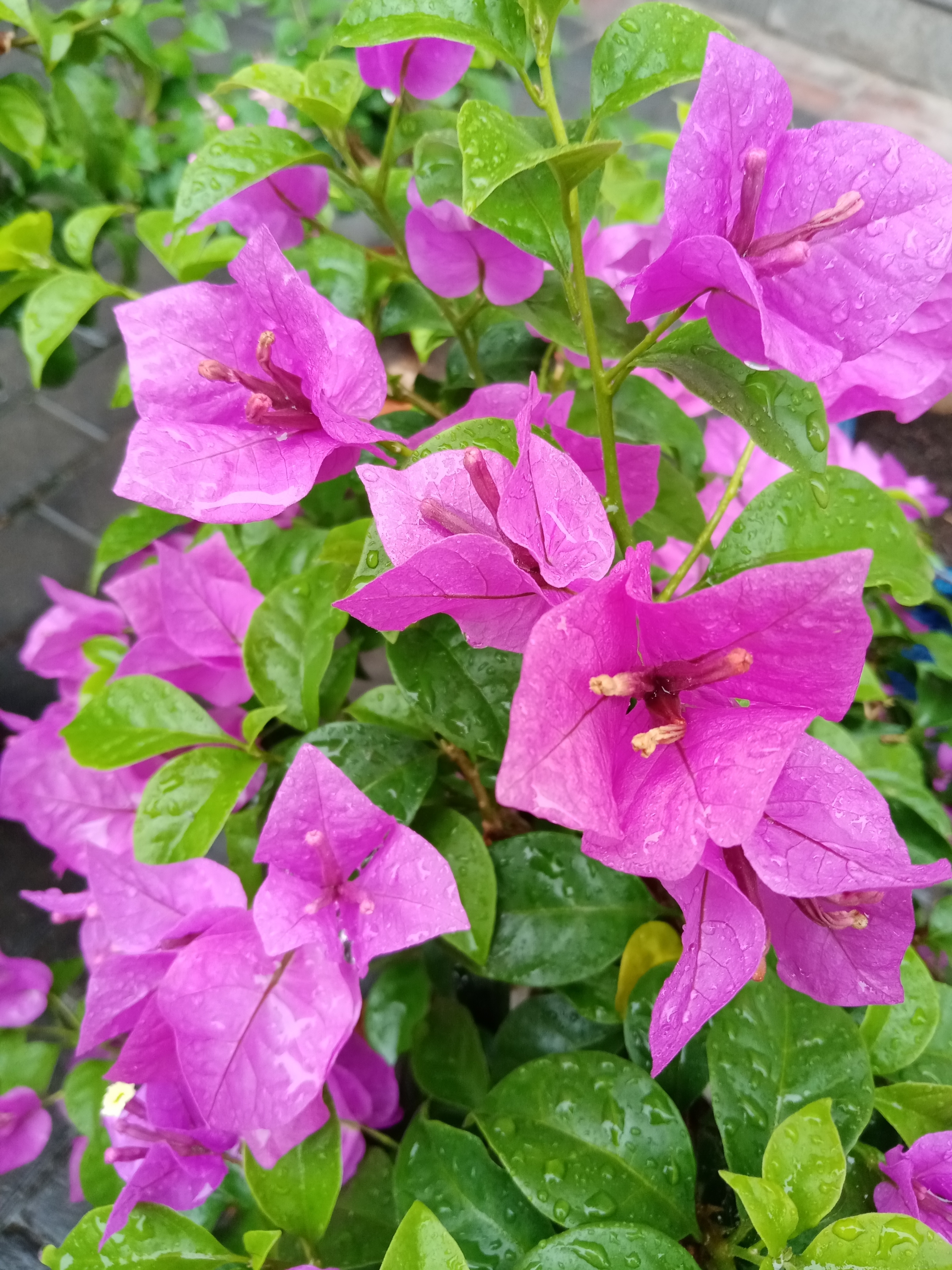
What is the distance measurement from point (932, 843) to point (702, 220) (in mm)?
504

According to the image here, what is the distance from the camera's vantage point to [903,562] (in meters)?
0.42

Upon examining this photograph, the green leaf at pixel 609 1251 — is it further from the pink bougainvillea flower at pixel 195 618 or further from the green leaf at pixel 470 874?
the pink bougainvillea flower at pixel 195 618

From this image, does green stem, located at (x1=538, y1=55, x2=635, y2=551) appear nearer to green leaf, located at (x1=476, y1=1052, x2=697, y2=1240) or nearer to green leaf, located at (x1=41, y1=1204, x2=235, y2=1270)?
green leaf, located at (x1=476, y1=1052, x2=697, y2=1240)

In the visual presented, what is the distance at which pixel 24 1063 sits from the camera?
25.7 inches

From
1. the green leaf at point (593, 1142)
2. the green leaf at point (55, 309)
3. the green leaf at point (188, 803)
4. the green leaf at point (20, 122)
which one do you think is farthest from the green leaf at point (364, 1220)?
the green leaf at point (20, 122)

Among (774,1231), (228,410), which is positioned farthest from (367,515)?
(774,1231)

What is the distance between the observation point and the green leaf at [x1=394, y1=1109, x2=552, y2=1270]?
43 centimetres

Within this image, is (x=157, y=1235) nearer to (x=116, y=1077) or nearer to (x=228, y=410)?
(x=116, y=1077)

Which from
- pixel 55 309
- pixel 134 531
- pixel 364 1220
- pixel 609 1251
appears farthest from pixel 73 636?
pixel 609 1251

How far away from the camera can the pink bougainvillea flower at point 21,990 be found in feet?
2.18

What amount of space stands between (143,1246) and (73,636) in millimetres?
443

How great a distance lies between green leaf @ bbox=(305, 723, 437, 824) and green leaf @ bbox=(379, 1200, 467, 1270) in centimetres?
18

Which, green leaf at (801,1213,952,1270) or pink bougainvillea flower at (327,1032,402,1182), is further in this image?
pink bougainvillea flower at (327,1032,402,1182)

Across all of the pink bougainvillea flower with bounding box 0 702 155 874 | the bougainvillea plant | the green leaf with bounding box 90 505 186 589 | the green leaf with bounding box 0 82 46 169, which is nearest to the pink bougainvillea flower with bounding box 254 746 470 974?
the bougainvillea plant
